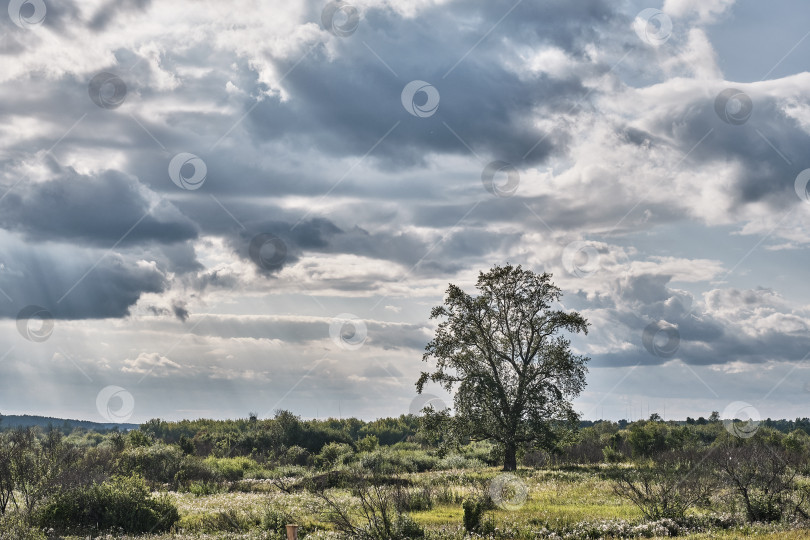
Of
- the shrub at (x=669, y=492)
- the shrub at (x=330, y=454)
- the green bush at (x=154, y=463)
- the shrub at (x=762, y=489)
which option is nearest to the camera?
the shrub at (x=669, y=492)

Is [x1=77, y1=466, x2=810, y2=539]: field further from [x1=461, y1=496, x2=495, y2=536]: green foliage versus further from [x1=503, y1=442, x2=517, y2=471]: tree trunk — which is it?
[x1=503, y1=442, x2=517, y2=471]: tree trunk

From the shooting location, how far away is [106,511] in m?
26.1

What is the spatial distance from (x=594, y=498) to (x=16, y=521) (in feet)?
71.8

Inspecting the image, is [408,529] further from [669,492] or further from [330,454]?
[330,454]

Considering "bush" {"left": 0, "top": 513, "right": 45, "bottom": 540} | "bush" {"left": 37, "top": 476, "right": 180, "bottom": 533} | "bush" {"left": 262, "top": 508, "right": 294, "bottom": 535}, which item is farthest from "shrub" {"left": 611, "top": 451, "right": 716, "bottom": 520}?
"bush" {"left": 0, "top": 513, "right": 45, "bottom": 540}

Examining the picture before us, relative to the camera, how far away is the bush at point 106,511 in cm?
2572

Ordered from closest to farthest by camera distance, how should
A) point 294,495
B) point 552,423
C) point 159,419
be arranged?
point 294,495 < point 552,423 < point 159,419

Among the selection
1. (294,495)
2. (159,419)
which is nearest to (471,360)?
(294,495)

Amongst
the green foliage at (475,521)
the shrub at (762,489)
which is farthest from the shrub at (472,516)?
the shrub at (762,489)

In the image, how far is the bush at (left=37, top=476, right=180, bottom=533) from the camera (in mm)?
25719

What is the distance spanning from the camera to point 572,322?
150ft

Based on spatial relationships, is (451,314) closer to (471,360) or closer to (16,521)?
(471,360)

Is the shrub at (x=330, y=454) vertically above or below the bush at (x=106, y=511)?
above

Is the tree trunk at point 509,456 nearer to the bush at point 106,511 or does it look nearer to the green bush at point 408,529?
the bush at point 106,511
